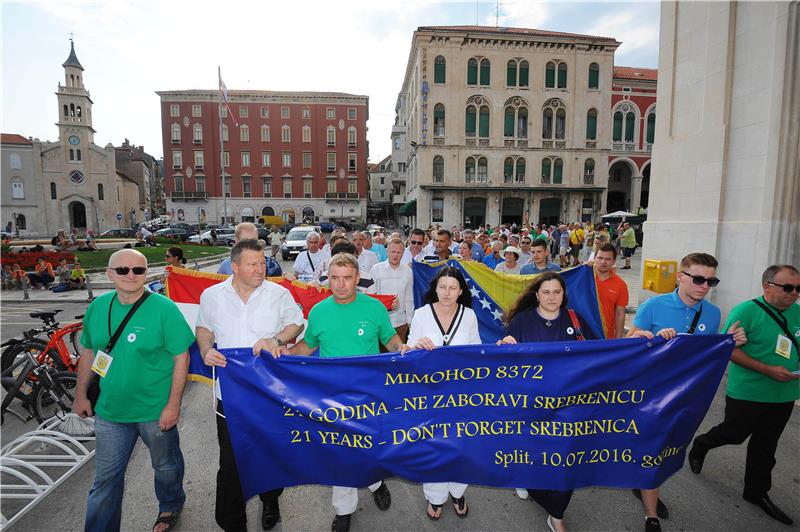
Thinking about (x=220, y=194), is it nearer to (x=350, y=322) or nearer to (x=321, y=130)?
(x=321, y=130)

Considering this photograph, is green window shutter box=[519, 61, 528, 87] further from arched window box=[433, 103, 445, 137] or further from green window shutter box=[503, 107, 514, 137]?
arched window box=[433, 103, 445, 137]

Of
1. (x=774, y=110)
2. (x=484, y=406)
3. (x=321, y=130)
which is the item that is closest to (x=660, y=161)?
(x=774, y=110)

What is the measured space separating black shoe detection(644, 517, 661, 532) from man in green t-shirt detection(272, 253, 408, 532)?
2.26 m

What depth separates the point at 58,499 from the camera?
11.7 ft

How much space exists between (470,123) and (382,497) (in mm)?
40296

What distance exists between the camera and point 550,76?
4025 cm

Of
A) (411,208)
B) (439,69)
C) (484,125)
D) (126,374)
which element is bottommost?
(126,374)

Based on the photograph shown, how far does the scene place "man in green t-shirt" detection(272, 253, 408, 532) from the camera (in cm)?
322

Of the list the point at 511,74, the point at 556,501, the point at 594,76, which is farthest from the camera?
the point at 594,76

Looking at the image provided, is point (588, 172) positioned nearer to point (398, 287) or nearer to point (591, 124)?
point (591, 124)

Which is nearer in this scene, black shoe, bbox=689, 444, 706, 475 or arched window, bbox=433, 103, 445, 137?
black shoe, bbox=689, 444, 706, 475

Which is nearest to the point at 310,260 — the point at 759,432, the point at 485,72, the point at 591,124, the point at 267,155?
the point at 759,432

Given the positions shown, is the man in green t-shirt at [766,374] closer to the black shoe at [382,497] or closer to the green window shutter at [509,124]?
the black shoe at [382,497]

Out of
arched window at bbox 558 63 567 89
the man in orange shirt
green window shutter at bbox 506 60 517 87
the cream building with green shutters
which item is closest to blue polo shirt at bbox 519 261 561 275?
the man in orange shirt
